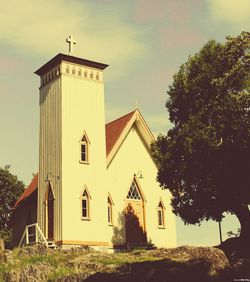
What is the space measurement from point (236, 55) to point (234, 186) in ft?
37.7

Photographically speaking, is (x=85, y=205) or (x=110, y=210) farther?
(x=110, y=210)

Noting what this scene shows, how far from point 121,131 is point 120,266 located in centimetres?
1710

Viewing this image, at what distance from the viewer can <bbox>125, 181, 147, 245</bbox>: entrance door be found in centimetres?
4003

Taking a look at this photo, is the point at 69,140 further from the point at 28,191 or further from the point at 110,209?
the point at 28,191

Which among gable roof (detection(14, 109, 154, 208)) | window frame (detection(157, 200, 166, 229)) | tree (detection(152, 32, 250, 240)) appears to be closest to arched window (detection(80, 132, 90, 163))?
gable roof (detection(14, 109, 154, 208))

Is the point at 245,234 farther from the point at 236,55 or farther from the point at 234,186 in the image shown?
the point at 236,55

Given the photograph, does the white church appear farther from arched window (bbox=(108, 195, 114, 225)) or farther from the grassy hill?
the grassy hill

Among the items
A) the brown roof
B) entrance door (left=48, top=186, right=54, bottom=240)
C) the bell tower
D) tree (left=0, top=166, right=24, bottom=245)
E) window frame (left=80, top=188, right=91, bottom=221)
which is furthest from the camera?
tree (left=0, top=166, right=24, bottom=245)

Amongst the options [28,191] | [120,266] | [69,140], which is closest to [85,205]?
[69,140]

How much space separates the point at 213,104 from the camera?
1373 inches

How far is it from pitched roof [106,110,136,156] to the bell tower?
1.91 metres

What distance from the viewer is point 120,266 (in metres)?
25.1

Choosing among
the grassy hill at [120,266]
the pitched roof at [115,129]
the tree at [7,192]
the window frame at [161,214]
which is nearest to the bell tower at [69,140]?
the pitched roof at [115,129]

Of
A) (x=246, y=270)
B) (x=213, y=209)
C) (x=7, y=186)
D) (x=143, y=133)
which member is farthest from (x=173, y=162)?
(x=7, y=186)
